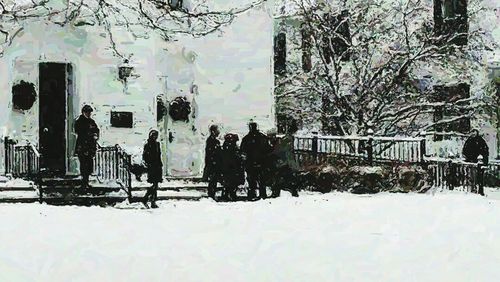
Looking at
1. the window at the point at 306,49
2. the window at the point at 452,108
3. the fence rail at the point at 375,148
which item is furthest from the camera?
the window at the point at 306,49

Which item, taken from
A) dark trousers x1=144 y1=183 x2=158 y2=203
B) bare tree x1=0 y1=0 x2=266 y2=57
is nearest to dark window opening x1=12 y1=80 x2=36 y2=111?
bare tree x1=0 y1=0 x2=266 y2=57

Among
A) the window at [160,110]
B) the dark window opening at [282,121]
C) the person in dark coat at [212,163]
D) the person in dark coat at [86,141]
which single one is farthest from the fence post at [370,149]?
the person in dark coat at [86,141]

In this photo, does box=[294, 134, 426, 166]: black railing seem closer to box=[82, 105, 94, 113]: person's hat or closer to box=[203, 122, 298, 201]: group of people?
box=[203, 122, 298, 201]: group of people

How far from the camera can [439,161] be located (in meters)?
10.3

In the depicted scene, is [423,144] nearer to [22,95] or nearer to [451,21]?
[451,21]

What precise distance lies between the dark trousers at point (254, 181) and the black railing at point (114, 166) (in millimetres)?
1242

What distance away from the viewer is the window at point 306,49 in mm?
12641

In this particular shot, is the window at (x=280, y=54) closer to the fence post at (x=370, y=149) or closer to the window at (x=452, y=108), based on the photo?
the window at (x=452, y=108)

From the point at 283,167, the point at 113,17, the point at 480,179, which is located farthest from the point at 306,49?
the point at 113,17

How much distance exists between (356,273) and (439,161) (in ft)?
16.1

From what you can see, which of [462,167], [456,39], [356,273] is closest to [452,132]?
A: [462,167]

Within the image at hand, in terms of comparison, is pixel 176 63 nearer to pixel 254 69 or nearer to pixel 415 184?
pixel 254 69

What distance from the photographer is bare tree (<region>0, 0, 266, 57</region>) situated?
7285 millimetres

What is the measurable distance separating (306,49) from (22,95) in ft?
15.9
